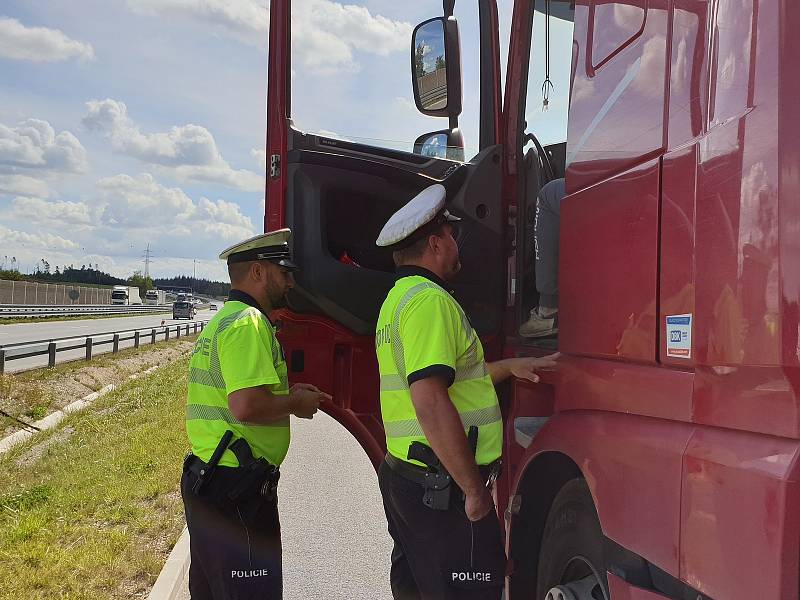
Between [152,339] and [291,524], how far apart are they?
2175 cm

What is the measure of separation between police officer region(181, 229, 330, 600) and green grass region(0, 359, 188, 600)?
1711mm

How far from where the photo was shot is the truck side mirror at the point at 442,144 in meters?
3.98

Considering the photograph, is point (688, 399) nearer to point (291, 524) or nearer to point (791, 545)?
point (791, 545)

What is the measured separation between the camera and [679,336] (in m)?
1.88

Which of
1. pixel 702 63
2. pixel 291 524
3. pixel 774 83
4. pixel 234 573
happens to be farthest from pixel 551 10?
pixel 291 524

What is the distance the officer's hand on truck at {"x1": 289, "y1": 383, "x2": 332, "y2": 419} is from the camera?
3.49 metres

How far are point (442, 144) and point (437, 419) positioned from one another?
6.03 ft

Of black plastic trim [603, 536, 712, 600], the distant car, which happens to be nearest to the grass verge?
black plastic trim [603, 536, 712, 600]

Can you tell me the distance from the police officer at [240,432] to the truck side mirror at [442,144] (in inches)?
37.8

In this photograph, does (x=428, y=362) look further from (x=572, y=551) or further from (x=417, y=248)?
(x=572, y=551)

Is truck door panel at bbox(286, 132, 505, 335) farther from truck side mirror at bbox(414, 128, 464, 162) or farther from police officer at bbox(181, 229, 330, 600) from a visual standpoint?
police officer at bbox(181, 229, 330, 600)

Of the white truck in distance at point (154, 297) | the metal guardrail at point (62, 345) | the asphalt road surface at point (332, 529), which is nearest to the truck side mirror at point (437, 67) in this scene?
the asphalt road surface at point (332, 529)

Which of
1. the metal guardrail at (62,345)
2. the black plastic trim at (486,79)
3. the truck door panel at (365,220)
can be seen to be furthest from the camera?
the metal guardrail at (62,345)

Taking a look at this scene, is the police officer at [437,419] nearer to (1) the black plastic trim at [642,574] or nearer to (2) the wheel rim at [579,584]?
(2) the wheel rim at [579,584]
